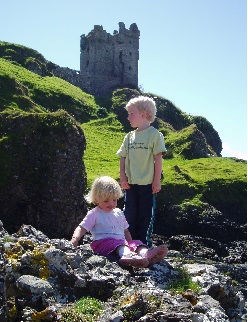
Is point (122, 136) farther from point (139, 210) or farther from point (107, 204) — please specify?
point (107, 204)

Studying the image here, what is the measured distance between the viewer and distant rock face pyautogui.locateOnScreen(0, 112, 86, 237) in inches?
950

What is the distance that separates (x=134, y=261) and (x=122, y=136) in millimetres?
57390

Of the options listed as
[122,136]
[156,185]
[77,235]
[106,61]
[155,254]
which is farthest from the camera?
[106,61]

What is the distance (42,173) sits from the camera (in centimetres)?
2544

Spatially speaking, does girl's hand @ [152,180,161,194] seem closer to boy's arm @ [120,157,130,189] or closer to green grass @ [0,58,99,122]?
boy's arm @ [120,157,130,189]

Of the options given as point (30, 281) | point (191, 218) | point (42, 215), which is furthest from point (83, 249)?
point (191, 218)

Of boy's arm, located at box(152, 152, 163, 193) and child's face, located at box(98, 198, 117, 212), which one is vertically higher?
boy's arm, located at box(152, 152, 163, 193)

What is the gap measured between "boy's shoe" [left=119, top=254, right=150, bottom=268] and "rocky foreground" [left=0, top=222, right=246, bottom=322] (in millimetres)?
110

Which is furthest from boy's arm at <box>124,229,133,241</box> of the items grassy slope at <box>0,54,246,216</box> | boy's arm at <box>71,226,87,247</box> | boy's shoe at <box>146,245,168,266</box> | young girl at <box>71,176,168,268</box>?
grassy slope at <box>0,54,246,216</box>

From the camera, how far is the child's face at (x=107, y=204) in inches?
391

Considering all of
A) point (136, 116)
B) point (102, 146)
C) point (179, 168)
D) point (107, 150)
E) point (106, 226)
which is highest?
point (102, 146)

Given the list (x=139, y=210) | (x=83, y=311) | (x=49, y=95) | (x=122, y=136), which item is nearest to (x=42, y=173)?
(x=139, y=210)

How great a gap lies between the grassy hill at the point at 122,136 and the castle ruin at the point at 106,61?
230 inches

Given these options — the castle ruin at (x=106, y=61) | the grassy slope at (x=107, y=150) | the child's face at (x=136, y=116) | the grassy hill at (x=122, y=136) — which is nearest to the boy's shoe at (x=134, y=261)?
the child's face at (x=136, y=116)
